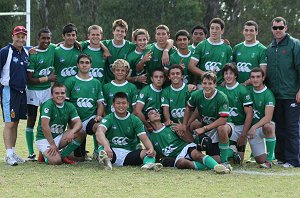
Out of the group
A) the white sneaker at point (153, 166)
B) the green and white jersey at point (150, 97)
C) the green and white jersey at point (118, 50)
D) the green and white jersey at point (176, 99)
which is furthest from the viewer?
the green and white jersey at point (118, 50)

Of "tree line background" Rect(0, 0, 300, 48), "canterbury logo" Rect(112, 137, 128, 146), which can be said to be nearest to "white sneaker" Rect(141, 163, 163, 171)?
"canterbury logo" Rect(112, 137, 128, 146)

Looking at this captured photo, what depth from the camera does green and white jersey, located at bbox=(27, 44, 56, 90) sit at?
28.2 ft

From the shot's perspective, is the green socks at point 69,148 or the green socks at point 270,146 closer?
the green socks at point 270,146

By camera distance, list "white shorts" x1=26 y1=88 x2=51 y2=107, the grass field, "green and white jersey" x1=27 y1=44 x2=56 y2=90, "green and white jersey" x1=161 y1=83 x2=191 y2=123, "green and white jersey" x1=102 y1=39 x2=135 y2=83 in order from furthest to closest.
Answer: "green and white jersey" x1=102 y1=39 x2=135 y2=83, "white shorts" x1=26 y1=88 x2=51 y2=107, "green and white jersey" x1=27 y1=44 x2=56 y2=90, "green and white jersey" x1=161 y1=83 x2=191 y2=123, the grass field

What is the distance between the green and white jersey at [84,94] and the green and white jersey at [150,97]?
54cm

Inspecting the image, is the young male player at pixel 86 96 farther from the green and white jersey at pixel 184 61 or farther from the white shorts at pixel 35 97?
the green and white jersey at pixel 184 61

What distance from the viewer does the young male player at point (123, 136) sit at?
782 centimetres

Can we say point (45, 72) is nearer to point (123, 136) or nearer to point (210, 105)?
point (123, 136)

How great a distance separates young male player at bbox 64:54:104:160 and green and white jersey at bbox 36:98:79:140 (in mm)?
245

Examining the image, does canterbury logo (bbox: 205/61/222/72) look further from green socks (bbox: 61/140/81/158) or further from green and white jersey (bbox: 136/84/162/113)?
green socks (bbox: 61/140/81/158)

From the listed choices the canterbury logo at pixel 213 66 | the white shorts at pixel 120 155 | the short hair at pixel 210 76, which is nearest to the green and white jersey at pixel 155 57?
the canterbury logo at pixel 213 66

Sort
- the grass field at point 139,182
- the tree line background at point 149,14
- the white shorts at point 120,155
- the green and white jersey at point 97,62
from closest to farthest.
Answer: the grass field at point 139,182 → the white shorts at point 120,155 → the green and white jersey at point 97,62 → the tree line background at point 149,14

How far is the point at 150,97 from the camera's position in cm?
848

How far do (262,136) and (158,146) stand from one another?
140cm
